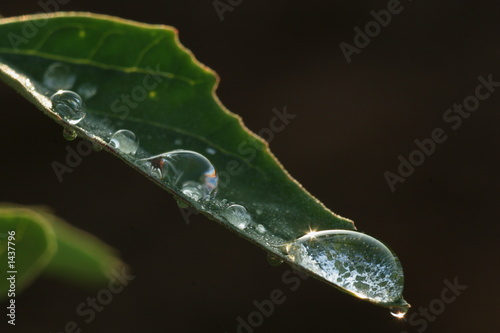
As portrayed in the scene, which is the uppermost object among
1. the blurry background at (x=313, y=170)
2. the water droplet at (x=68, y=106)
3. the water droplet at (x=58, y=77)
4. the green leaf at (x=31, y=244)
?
the water droplet at (x=68, y=106)

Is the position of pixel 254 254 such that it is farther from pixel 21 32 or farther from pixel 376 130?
pixel 21 32

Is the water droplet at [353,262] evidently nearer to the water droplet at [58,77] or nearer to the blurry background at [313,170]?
the water droplet at [58,77]

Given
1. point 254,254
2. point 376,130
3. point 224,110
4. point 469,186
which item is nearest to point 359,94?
point 376,130

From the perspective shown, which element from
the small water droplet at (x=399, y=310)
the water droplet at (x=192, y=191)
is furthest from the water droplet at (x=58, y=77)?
the small water droplet at (x=399, y=310)

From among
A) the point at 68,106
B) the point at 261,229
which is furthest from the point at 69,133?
the point at 261,229

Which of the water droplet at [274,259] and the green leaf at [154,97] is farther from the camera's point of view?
the green leaf at [154,97]

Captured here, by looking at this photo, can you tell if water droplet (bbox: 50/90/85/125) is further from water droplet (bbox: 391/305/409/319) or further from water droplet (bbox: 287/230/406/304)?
water droplet (bbox: 391/305/409/319)

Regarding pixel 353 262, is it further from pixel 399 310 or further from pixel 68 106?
pixel 68 106
